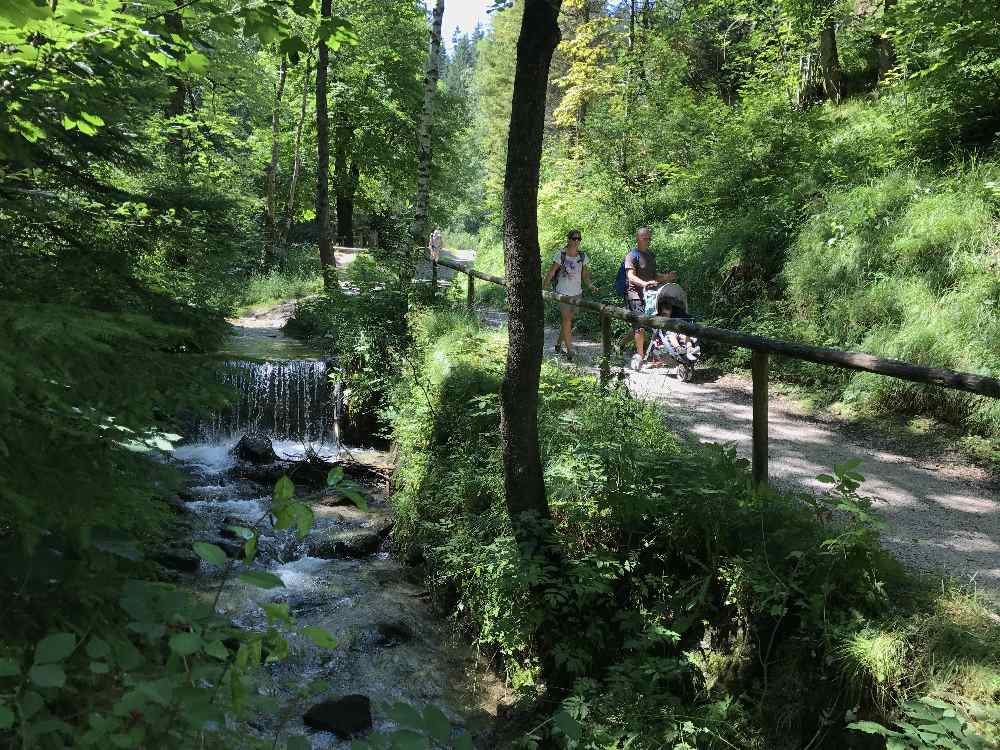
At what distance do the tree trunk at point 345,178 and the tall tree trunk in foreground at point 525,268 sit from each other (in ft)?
86.0

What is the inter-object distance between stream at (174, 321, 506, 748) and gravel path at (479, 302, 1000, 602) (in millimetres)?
2977

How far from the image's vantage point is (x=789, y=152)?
13.3m

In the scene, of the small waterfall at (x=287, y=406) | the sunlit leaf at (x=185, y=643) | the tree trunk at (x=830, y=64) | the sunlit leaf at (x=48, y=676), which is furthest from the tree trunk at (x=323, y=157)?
the sunlit leaf at (x=48, y=676)

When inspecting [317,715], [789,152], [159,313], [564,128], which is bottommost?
[317,715]

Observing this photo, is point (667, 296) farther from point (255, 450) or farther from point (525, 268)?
point (255, 450)

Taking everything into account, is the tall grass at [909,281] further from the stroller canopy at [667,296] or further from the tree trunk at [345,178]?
the tree trunk at [345,178]

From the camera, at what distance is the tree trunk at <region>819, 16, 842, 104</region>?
14898mm

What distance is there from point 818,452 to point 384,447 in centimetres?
656

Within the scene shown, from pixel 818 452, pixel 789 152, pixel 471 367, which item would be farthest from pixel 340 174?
pixel 818 452

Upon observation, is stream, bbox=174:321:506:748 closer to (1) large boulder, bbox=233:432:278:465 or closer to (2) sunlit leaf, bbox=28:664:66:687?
(1) large boulder, bbox=233:432:278:465

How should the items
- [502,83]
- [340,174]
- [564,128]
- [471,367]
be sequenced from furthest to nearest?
[502,83], [564,128], [340,174], [471,367]

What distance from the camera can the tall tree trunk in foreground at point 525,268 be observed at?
4.50 m

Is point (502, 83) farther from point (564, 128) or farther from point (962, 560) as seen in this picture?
point (962, 560)

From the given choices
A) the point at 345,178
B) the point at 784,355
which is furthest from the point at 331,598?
the point at 345,178
